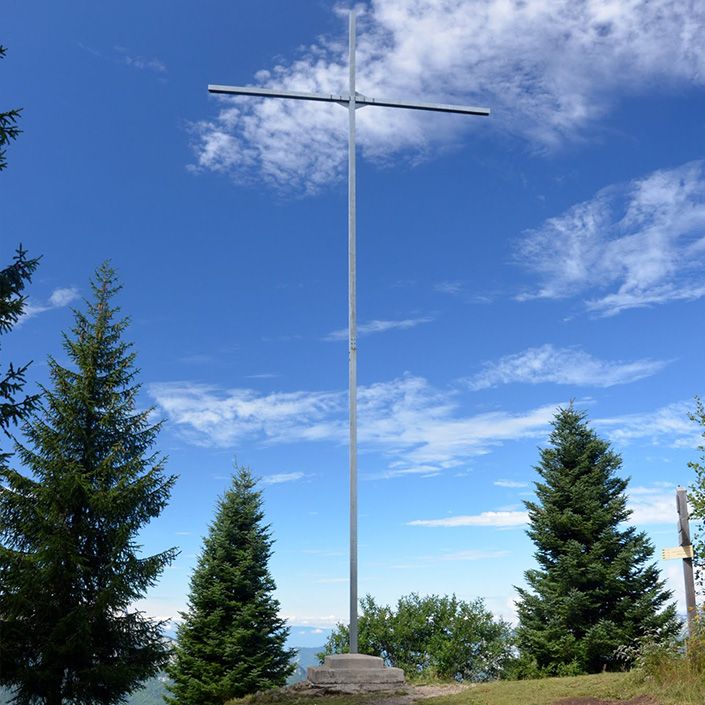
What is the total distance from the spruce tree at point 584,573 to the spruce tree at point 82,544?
10.7 m

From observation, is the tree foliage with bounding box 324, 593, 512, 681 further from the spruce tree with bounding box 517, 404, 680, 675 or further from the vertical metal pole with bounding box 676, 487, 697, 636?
the vertical metal pole with bounding box 676, 487, 697, 636

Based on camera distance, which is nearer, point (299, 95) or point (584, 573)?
point (299, 95)

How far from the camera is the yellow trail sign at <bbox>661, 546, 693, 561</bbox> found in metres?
13.9

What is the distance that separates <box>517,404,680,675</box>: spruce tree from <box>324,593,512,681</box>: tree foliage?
24.5 ft

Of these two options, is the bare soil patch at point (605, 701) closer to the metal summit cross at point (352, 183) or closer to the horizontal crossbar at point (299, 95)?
the metal summit cross at point (352, 183)

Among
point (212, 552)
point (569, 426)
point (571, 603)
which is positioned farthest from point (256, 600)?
point (569, 426)

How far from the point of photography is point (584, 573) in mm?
20781

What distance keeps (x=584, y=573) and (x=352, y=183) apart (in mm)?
13219

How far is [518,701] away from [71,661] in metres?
9.92

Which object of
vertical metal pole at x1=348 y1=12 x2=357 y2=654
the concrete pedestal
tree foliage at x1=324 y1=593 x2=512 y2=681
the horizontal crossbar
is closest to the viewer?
the concrete pedestal

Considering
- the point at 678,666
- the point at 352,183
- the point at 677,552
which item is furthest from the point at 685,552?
the point at 352,183

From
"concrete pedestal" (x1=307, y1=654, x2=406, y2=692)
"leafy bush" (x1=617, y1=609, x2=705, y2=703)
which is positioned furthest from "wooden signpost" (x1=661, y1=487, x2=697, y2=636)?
"concrete pedestal" (x1=307, y1=654, x2=406, y2=692)

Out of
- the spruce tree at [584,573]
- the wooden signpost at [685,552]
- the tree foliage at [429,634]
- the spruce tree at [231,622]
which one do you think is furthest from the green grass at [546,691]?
the tree foliage at [429,634]

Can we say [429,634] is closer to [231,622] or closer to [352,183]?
[231,622]
